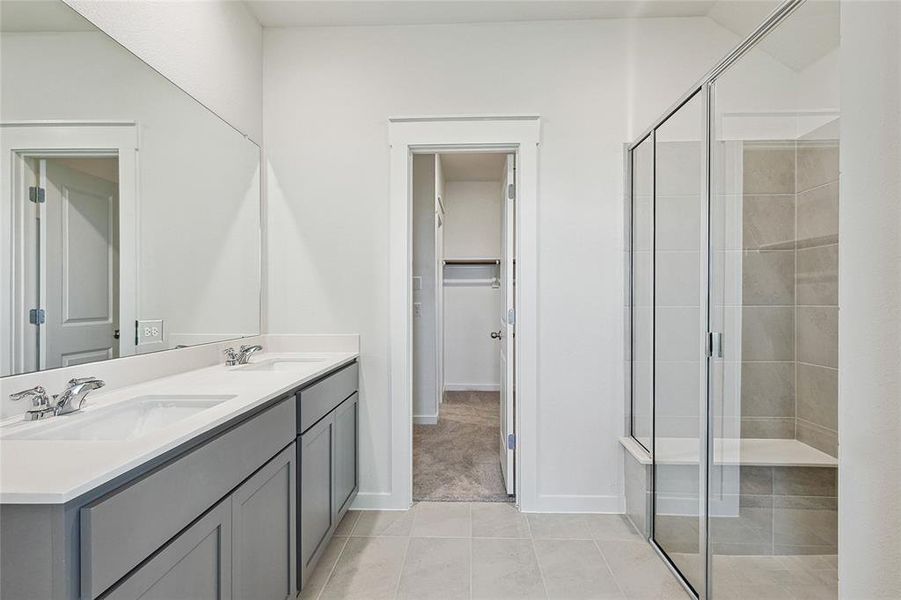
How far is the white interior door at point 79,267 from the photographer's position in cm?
127

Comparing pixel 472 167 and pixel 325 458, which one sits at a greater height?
pixel 472 167

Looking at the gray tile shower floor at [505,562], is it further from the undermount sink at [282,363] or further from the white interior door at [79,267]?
the white interior door at [79,267]

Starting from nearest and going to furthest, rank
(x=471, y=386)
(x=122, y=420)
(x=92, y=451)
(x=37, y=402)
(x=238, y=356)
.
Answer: (x=92, y=451) → (x=37, y=402) → (x=122, y=420) → (x=238, y=356) → (x=471, y=386)

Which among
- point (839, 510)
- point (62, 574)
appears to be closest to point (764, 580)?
point (839, 510)

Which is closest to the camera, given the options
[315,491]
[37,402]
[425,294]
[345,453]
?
[37,402]

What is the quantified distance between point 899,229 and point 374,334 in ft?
7.08

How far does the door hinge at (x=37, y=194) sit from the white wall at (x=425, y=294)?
298 centimetres

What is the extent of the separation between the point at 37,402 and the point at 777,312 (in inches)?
85.0

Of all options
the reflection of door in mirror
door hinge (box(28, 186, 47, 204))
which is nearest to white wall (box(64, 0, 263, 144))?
the reflection of door in mirror

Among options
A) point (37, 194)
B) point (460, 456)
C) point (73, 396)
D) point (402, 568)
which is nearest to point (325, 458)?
point (402, 568)

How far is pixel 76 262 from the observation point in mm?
1352

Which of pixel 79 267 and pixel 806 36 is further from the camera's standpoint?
pixel 79 267

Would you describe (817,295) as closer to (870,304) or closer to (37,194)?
(870,304)

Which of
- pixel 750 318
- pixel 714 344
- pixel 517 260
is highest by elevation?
pixel 517 260
